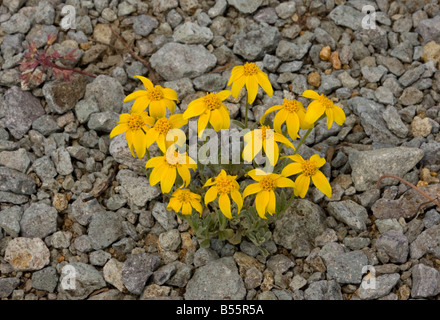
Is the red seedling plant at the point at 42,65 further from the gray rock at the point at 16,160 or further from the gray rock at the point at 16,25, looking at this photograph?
the gray rock at the point at 16,160

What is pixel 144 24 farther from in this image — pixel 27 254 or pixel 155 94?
pixel 27 254

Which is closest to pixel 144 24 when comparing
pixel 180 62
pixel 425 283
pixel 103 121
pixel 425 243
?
pixel 180 62

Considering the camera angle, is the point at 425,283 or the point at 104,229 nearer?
the point at 425,283

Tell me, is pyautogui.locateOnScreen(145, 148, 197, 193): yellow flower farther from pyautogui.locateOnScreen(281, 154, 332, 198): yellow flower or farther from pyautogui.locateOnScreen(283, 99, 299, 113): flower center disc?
pyautogui.locateOnScreen(283, 99, 299, 113): flower center disc

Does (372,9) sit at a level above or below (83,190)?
above

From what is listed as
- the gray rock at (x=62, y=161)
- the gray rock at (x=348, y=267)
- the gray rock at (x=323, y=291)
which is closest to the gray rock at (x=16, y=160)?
the gray rock at (x=62, y=161)
